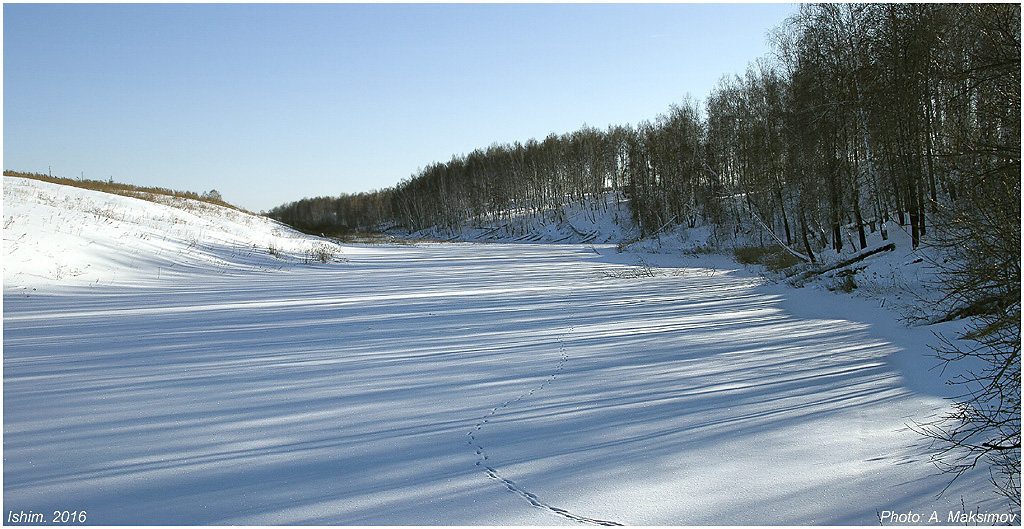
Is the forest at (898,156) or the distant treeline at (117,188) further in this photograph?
the distant treeline at (117,188)

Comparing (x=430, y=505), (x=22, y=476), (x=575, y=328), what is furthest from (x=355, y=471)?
(x=575, y=328)

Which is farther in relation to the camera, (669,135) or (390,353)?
(669,135)

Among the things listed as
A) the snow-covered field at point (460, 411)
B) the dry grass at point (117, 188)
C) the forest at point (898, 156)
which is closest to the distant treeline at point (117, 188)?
the dry grass at point (117, 188)

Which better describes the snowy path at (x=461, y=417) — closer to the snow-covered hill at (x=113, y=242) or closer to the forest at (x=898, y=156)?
the forest at (x=898, y=156)

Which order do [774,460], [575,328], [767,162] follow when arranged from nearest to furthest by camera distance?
1. [774,460]
2. [575,328]
3. [767,162]

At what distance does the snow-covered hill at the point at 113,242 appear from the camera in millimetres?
11414

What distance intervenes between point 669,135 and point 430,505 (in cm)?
3815

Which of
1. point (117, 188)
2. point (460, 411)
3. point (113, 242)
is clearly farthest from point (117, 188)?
point (460, 411)

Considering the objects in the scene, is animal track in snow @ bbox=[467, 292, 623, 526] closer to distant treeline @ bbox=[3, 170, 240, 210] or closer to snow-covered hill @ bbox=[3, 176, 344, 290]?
snow-covered hill @ bbox=[3, 176, 344, 290]

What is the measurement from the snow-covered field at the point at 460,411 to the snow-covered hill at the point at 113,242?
0.40 meters

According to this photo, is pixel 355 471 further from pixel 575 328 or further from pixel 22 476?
pixel 575 328

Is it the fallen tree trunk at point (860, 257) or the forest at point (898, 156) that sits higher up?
the forest at point (898, 156)

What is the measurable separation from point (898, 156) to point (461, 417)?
14105 millimetres

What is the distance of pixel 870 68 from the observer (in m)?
13.7
